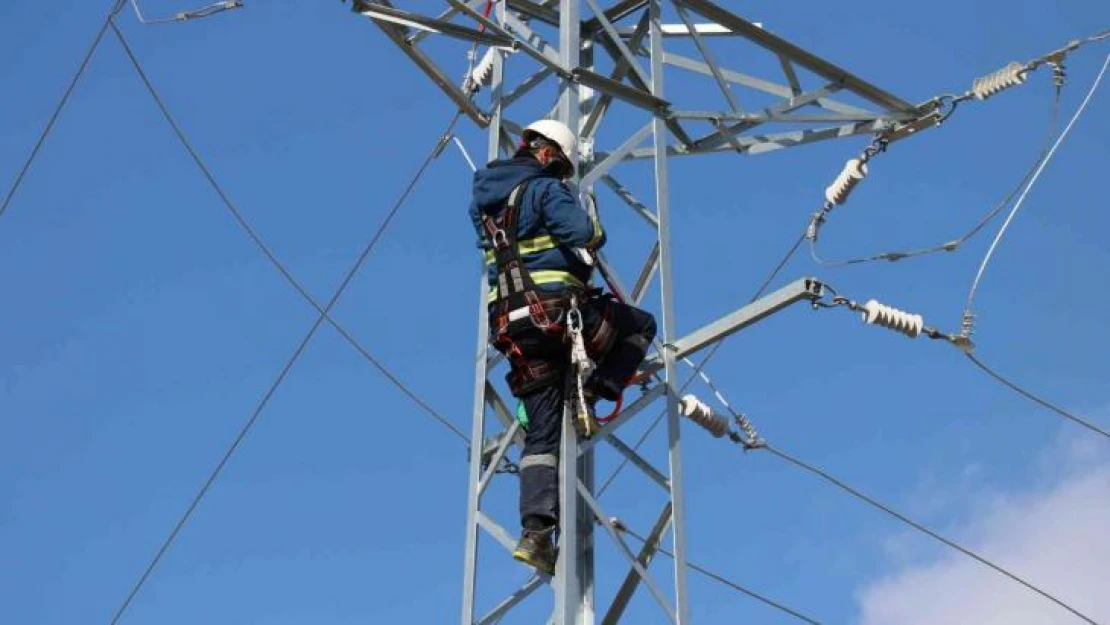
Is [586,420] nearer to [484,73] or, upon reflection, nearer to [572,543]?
[572,543]

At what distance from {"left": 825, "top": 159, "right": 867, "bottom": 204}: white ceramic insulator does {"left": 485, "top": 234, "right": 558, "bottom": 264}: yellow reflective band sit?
2495mm

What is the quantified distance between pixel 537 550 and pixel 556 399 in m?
0.82

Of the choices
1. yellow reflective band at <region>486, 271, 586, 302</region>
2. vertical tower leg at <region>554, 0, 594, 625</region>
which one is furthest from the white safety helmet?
yellow reflective band at <region>486, 271, 586, 302</region>

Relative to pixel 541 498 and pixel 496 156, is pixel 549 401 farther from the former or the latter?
pixel 496 156

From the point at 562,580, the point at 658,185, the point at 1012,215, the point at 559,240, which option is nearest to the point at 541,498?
the point at 562,580

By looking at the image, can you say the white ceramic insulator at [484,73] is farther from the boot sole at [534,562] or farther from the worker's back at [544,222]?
the boot sole at [534,562]

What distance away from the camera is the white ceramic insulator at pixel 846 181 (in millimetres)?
11617

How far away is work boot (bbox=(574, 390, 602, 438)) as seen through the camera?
32.1 ft

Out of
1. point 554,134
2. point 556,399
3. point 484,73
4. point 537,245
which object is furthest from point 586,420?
point 484,73

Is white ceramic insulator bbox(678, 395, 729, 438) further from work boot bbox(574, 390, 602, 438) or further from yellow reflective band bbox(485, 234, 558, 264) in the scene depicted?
yellow reflective band bbox(485, 234, 558, 264)

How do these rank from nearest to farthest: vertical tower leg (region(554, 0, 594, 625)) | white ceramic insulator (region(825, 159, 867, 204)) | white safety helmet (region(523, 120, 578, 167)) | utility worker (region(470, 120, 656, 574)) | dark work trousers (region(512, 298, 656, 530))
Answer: vertical tower leg (region(554, 0, 594, 625))
dark work trousers (region(512, 298, 656, 530))
utility worker (region(470, 120, 656, 574))
white safety helmet (region(523, 120, 578, 167))
white ceramic insulator (region(825, 159, 867, 204))

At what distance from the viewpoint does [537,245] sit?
991 centimetres

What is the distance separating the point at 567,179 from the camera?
34.3 ft

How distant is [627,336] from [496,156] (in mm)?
1358
